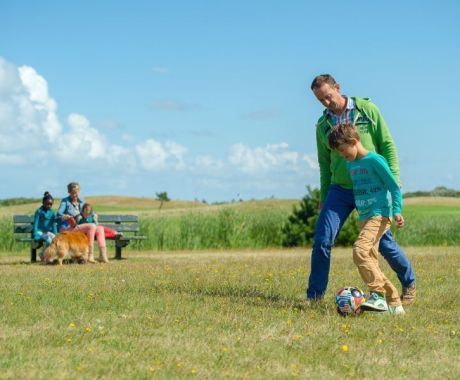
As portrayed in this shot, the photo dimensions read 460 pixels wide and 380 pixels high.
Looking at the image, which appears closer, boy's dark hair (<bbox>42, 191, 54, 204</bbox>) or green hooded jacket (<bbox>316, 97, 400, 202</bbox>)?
green hooded jacket (<bbox>316, 97, 400, 202</bbox>)

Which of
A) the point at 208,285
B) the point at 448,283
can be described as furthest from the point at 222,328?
the point at 448,283

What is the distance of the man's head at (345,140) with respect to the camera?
26.2ft

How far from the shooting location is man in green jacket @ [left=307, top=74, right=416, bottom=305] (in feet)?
28.1

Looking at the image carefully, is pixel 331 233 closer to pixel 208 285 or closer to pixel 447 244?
pixel 208 285

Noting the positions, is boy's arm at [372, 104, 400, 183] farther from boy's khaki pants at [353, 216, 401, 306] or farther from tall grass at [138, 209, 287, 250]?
tall grass at [138, 209, 287, 250]

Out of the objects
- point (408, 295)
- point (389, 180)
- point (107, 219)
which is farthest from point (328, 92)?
point (107, 219)

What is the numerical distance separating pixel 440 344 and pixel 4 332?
151 inches

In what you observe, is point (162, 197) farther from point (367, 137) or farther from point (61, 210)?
point (367, 137)

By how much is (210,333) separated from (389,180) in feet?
7.94

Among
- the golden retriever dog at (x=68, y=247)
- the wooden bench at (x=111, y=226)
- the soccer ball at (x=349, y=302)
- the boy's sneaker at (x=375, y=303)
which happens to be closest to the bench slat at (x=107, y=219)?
the wooden bench at (x=111, y=226)

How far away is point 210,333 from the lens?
708 cm

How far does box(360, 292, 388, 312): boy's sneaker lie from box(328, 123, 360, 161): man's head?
1.43 metres

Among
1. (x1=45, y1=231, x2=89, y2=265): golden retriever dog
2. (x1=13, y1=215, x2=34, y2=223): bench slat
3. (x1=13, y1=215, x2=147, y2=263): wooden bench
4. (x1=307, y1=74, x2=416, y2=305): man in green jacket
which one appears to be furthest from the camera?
(x1=13, y1=215, x2=34, y2=223): bench slat

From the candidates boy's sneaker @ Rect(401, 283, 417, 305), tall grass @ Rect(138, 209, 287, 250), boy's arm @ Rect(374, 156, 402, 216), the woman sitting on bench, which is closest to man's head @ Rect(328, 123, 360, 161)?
boy's arm @ Rect(374, 156, 402, 216)
